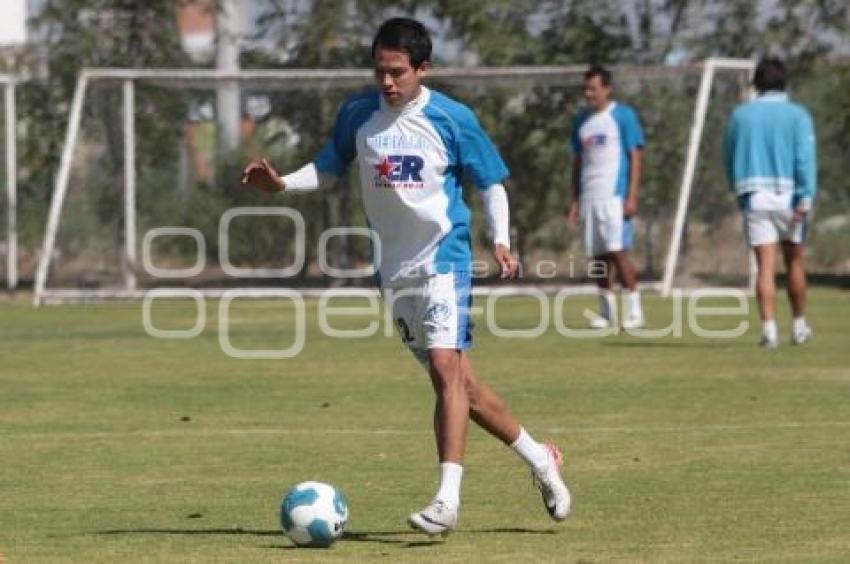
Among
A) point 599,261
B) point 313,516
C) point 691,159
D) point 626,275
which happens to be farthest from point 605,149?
point 313,516

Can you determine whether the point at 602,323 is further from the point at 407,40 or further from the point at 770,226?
the point at 407,40

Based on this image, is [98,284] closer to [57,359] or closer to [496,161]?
[57,359]

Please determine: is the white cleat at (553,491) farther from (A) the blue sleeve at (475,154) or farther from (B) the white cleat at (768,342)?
(B) the white cleat at (768,342)

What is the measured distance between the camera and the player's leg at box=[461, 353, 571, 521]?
32.5ft

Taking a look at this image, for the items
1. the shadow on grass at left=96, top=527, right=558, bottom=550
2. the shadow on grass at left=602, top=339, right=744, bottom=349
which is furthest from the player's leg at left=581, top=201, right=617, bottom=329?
the shadow on grass at left=96, top=527, right=558, bottom=550

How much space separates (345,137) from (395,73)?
18.9 inches

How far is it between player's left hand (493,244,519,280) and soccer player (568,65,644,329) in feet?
38.0

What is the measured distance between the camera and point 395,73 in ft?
32.3

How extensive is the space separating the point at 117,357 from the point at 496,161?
383 inches

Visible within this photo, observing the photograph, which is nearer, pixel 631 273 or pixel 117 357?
pixel 117 357

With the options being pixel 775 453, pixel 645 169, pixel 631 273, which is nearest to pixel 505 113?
pixel 645 169

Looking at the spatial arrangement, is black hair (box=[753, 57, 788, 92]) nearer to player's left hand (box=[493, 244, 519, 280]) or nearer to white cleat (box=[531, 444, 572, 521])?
player's left hand (box=[493, 244, 519, 280])

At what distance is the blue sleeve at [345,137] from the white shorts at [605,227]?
11693mm

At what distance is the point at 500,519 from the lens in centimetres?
1007
